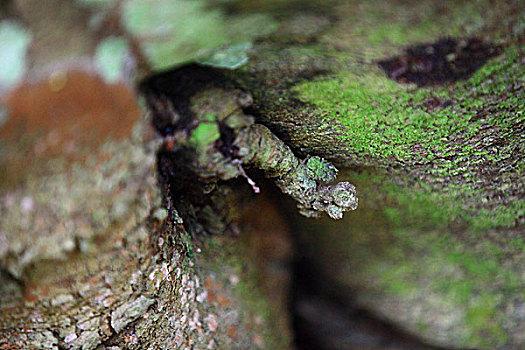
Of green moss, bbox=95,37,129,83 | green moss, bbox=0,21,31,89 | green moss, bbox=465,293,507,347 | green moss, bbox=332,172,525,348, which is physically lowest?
green moss, bbox=465,293,507,347

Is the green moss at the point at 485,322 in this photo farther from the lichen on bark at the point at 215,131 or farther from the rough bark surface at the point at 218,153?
the lichen on bark at the point at 215,131

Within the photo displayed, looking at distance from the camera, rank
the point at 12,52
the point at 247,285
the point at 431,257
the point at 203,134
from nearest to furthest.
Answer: the point at 12,52, the point at 203,134, the point at 247,285, the point at 431,257

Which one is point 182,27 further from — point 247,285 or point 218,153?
point 247,285

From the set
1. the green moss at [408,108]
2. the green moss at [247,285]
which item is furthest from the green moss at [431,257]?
the green moss at [247,285]

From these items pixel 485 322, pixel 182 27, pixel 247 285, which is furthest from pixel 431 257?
pixel 182 27

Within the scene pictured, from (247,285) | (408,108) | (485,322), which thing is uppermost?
(408,108)

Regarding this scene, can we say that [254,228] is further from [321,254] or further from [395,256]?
[395,256]

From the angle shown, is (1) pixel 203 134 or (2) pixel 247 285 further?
(2) pixel 247 285

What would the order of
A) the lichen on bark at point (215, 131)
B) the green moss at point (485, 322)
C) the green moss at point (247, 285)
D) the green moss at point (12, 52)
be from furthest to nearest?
the green moss at point (485, 322) → the green moss at point (247, 285) → the lichen on bark at point (215, 131) → the green moss at point (12, 52)

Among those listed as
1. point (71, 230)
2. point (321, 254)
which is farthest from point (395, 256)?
point (71, 230)

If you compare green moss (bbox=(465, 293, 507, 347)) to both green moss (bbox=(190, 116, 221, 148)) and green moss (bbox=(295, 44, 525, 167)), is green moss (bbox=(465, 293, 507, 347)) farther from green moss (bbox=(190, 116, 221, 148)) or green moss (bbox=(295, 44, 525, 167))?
green moss (bbox=(190, 116, 221, 148))

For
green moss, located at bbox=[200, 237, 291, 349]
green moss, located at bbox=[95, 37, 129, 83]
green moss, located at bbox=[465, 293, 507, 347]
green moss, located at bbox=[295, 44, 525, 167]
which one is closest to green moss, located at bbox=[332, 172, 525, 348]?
green moss, located at bbox=[465, 293, 507, 347]
